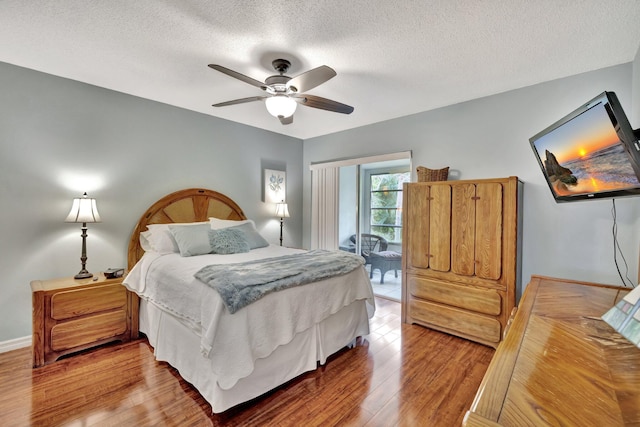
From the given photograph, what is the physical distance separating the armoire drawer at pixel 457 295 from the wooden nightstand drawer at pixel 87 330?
3.02 metres

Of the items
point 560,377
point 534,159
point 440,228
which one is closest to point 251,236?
point 440,228

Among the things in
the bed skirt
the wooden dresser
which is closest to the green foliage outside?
the bed skirt

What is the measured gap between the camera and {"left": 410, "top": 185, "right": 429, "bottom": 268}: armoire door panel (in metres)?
3.08

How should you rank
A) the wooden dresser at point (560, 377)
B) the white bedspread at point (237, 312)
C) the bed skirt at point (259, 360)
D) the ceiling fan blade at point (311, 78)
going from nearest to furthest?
the wooden dresser at point (560, 377), the white bedspread at point (237, 312), the bed skirt at point (259, 360), the ceiling fan blade at point (311, 78)

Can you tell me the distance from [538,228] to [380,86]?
2.12 metres

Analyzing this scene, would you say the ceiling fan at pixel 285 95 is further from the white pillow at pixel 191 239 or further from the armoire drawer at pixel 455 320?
the armoire drawer at pixel 455 320

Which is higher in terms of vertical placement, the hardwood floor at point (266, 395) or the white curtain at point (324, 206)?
the white curtain at point (324, 206)

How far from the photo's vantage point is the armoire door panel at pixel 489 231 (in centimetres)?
261

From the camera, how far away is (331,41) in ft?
6.72

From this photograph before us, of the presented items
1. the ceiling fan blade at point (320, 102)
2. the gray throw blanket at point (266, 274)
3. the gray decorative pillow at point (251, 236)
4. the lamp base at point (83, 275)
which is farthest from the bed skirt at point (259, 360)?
the ceiling fan blade at point (320, 102)

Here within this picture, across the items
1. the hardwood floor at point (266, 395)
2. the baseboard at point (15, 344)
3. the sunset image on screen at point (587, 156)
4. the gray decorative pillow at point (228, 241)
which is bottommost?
the hardwood floor at point (266, 395)

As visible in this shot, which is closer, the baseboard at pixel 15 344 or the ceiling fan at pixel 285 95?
the ceiling fan at pixel 285 95

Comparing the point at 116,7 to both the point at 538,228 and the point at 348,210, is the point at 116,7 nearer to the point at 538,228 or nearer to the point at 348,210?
the point at 348,210

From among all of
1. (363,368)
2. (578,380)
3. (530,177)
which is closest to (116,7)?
(578,380)
